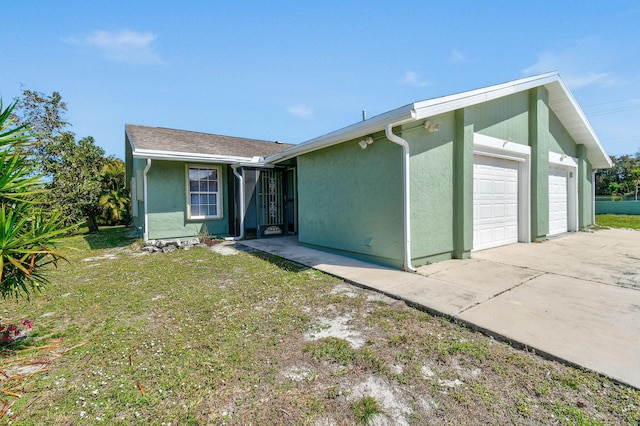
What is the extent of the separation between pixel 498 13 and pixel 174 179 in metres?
10.9

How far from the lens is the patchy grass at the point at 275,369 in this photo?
199cm

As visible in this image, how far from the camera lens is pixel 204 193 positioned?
10203 mm

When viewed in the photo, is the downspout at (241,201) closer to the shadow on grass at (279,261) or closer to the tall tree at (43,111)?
the shadow on grass at (279,261)

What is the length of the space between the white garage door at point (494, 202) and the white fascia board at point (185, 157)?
286 inches

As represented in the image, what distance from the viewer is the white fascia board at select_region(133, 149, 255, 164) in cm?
845

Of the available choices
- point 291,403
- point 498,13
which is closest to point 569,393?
point 291,403

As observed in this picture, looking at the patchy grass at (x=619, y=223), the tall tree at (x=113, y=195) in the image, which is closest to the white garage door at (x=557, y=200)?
the patchy grass at (x=619, y=223)

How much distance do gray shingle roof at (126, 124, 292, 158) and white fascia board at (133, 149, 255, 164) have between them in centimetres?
21

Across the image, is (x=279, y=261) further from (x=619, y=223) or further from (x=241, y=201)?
(x=619, y=223)

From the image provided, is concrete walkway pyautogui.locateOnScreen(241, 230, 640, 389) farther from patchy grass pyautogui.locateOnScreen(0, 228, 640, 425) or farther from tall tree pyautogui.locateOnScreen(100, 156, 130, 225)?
tall tree pyautogui.locateOnScreen(100, 156, 130, 225)

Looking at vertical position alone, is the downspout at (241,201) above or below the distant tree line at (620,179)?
below

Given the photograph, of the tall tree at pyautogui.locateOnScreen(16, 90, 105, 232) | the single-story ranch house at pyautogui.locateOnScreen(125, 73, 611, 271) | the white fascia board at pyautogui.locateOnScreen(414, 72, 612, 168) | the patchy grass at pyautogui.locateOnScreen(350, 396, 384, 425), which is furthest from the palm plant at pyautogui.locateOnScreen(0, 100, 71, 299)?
the tall tree at pyautogui.locateOnScreen(16, 90, 105, 232)

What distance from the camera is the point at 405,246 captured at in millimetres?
5379

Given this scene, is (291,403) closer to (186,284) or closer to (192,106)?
(186,284)
